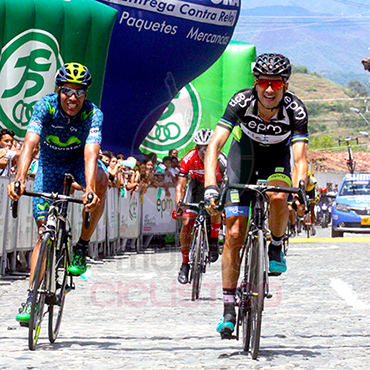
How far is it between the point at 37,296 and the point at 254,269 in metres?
1.50

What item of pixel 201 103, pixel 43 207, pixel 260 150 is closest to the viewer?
pixel 260 150

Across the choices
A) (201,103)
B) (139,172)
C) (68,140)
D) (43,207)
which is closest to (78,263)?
(43,207)

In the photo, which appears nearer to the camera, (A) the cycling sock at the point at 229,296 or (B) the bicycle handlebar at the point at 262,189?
(B) the bicycle handlebar at the point at 262,189

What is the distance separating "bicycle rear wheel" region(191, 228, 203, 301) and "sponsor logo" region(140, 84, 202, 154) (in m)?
14.3

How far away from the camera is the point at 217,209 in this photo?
5629 mm

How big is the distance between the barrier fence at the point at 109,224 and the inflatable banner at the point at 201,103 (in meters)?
4.42

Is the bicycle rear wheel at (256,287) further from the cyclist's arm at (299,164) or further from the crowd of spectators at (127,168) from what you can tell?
the crowd of spectators at (127,168)

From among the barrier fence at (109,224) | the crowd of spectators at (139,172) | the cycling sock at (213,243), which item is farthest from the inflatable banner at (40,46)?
the cycling sock at (213,243)

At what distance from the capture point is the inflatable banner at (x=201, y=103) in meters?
24.8

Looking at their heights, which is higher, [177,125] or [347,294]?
[177,125]

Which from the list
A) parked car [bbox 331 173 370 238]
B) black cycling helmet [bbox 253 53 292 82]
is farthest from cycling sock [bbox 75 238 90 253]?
parked car [bbox 331 173 370 238]

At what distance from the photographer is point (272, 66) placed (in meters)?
5.91

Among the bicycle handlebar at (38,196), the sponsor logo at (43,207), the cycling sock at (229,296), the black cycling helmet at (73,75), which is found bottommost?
the cycling sock at (229,296)

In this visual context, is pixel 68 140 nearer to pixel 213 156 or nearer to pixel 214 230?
pixel 213 156
